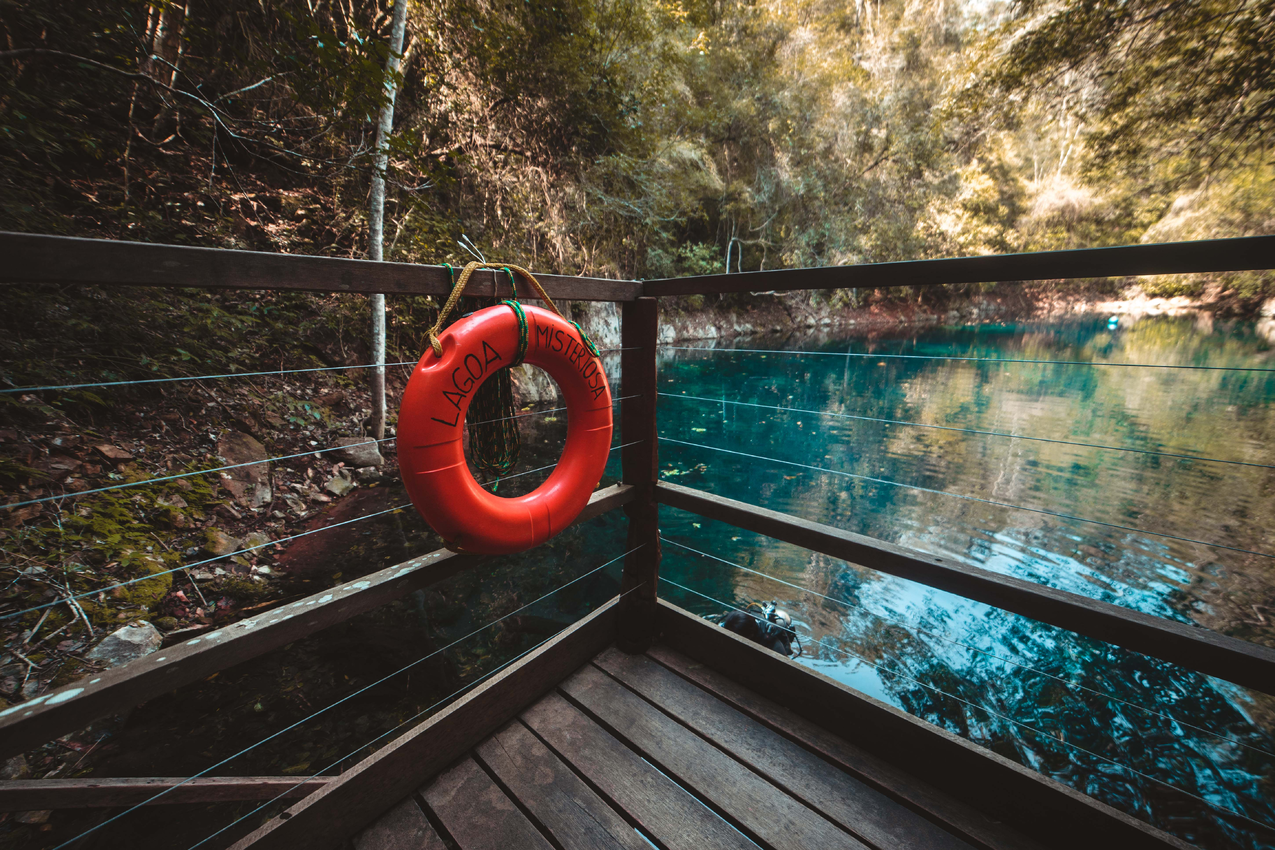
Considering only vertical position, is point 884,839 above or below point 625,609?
below

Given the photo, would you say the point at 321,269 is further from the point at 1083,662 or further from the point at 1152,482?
the point at 1152,482

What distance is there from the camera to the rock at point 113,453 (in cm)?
248

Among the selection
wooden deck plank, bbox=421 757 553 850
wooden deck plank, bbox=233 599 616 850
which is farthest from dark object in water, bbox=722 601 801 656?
wooden deck plank, bbox=421 757 553 850

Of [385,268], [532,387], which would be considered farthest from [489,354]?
[532,387]

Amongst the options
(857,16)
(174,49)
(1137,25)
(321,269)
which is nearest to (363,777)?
(321,269)

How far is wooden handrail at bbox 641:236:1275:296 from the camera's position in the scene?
692 mm

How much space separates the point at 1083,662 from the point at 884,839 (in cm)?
221

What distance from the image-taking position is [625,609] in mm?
1434

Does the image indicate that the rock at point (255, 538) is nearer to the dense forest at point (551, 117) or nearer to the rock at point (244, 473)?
the rock at point (244, 473)

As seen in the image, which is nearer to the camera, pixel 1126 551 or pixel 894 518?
pixel 1126 551

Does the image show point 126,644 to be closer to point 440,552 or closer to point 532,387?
point 440,552

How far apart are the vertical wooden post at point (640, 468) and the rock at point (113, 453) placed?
9.24 ft

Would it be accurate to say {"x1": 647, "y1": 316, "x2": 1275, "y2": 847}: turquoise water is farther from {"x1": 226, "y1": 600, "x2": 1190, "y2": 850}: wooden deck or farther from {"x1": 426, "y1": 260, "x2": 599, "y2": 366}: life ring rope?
{"x1": 426, "y1": 260, "x2": 599, "y2": 366}: life ring rope

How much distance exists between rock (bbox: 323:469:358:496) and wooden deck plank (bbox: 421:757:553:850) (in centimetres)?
288
